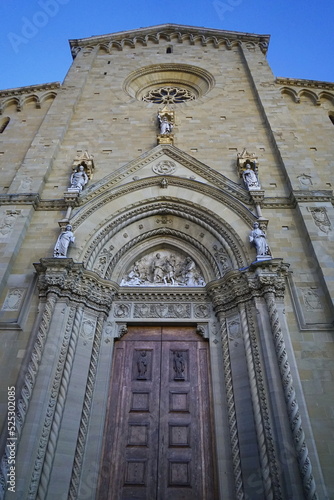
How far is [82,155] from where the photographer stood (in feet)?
35.8

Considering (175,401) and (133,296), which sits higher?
(133,296)

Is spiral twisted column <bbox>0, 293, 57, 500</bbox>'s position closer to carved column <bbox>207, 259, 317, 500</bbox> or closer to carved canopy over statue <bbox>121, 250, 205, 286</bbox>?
carved canopy over statue <bbox>121, 250, 205, 286</bbox>

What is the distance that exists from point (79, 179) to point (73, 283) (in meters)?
3.64

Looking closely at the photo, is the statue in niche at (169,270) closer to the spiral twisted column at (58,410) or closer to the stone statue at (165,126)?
the spiral twisted column at (58,410)

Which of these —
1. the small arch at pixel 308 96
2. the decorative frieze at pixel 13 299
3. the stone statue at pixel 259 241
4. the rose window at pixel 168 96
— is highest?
the rose window at pixel 168 96

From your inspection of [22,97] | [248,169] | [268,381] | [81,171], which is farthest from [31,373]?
[22,97]

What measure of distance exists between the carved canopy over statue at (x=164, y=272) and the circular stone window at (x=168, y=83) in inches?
331

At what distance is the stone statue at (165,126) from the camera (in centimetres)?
1162

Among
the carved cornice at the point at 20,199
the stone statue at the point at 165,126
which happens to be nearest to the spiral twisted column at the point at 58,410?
the carved cornice at the point at 20,199

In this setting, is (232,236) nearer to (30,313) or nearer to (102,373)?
(102,373)

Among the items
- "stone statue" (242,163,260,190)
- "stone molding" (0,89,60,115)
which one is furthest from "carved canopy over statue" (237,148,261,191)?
"stone molding" (0,89,60,115)

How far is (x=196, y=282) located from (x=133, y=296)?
1.58m

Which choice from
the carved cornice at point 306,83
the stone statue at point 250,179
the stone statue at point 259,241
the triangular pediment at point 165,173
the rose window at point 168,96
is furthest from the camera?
the rose window at point 168,96

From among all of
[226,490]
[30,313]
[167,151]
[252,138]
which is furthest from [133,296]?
[252,138]
